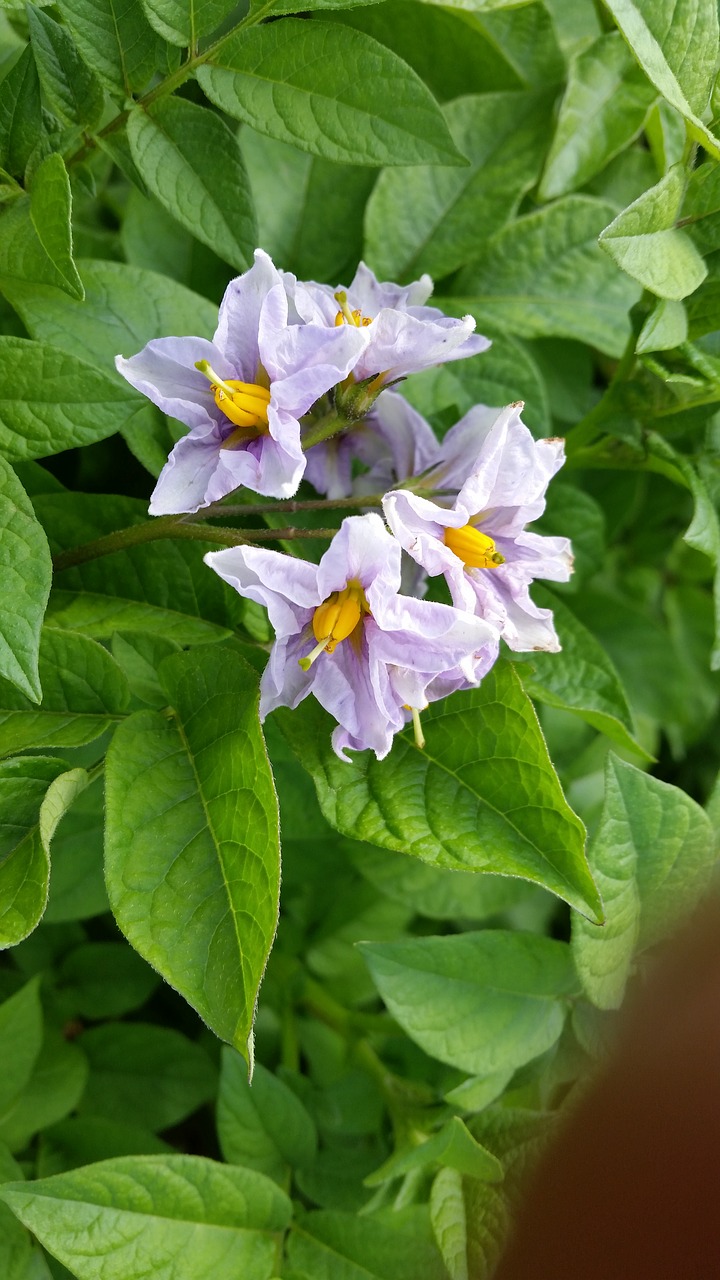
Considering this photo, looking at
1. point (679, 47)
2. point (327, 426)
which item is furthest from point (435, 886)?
point (679, 47)

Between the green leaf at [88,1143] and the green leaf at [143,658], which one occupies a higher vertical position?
the green leaf at [143,658]

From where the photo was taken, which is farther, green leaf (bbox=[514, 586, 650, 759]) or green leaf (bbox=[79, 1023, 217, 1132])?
green leaf (bbox=[79, 1023, 217, 1132])

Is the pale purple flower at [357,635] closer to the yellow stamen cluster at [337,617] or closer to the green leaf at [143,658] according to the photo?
the yellow stamen cluster at [337,617]

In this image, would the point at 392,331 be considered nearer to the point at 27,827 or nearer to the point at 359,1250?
the point at 27,827

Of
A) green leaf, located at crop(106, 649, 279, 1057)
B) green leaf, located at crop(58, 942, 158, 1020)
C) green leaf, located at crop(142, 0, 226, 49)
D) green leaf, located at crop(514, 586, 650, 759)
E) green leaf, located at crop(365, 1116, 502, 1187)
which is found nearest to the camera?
green leaf, located at crop(106, 649, 279, 1057)

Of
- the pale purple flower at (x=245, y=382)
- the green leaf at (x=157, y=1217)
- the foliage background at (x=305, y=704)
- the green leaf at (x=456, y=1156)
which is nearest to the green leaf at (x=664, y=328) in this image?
the foliage background at (x=305, y=704)

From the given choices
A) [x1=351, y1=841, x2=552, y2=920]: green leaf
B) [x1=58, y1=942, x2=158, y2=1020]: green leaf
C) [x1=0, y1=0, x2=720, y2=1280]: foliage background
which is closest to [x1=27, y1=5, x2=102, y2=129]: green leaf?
[x1=0, y1=0, x2=720, y2=1280]: foliage background

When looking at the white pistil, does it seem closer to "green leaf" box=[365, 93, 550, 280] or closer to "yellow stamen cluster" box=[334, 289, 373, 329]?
"yellow stamen cluster" box=[334, 289, 373, 329]

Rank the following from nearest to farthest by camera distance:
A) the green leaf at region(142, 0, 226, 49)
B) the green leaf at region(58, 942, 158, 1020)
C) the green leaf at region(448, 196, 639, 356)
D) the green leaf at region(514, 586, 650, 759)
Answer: the green leaf at region(142, 0, 226, 49), the green leaf at region(514, 586, 650, 759), the green leaf at region(448, 196, 639, 356), the green leaf at region(58, 942, 158, 1020)
